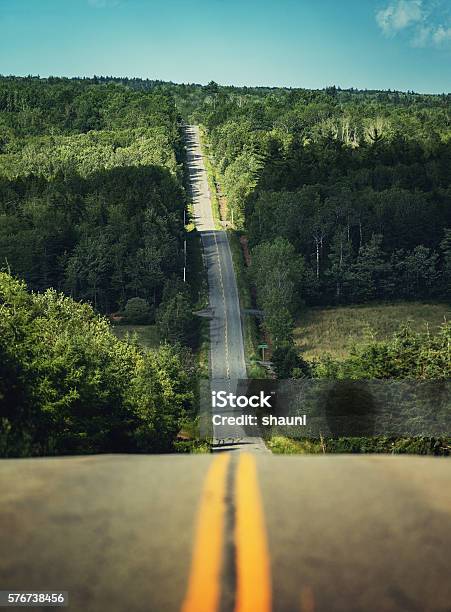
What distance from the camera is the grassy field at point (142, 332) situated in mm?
103450

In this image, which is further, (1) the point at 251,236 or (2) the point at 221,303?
(1) the point at 251,236

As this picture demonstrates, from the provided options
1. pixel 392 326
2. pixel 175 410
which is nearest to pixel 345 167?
pixel 392 326

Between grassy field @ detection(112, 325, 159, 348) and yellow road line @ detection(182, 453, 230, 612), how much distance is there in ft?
324

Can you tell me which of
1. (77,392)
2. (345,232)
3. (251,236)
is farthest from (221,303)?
(77,392)

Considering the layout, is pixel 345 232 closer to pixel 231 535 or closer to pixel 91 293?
pixel 91 293

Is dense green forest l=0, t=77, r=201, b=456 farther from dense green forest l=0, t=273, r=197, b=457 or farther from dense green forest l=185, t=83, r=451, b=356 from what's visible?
dense green forest l=185, t=83, r=451, b=356

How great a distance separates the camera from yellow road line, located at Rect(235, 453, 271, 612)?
291 cm

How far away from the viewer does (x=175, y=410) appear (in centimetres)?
5328

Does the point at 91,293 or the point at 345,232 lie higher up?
the point at 345,232

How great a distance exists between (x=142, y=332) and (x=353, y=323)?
26841 millimetres

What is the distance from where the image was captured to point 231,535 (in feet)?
10.3

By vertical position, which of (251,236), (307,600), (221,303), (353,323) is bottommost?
(353,323)

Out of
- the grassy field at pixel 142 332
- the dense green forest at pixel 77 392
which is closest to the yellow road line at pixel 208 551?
the dense green forest at pixel 77 392

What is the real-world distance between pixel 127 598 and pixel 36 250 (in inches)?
4602
